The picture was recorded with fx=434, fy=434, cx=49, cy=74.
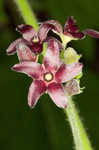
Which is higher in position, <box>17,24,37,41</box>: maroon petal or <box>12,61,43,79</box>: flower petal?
<box>17,24,37,41</box>: maroon petal

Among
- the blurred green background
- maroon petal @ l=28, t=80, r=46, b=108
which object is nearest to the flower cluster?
maroon petal @ l=28, t=80, r=46, b=108

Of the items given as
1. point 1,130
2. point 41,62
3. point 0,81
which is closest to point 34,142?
point 1,130

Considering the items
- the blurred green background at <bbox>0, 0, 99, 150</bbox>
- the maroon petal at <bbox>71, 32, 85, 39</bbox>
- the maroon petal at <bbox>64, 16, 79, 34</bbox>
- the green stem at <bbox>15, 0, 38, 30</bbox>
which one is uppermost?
the green stem at <bbox>15, 0, 38, 30</bbox>

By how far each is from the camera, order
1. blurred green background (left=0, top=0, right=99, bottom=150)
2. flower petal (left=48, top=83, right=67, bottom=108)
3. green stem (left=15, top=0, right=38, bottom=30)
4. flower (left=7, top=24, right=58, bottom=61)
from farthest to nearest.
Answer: blurred green background (left=0, top=0, right=99, bottom=150) → green stem (left=15, top=0, right=38, bottom=30) → flower (left=7, top=24, right=58, bottom=61) → flower petal (left=48, top=83, right=67, bottom=108)

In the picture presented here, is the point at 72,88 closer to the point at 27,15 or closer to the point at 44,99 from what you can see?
the point at 27,15

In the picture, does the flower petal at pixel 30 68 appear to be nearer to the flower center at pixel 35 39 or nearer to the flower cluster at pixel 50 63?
the flower cluster at pixel 50 63

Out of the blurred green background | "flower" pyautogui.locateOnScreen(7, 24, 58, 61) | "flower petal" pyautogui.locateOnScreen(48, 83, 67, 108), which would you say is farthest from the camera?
→ the blurred green background

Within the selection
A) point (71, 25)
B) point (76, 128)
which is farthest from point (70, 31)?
point (76, 128)

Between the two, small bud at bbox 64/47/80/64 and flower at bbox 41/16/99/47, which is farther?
flower at bbox 41/16/99/47

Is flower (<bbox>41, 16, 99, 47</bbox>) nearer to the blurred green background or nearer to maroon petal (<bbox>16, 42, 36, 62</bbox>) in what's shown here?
maroon petal (<bbox>16, 42, 36, 62</bbox>)
